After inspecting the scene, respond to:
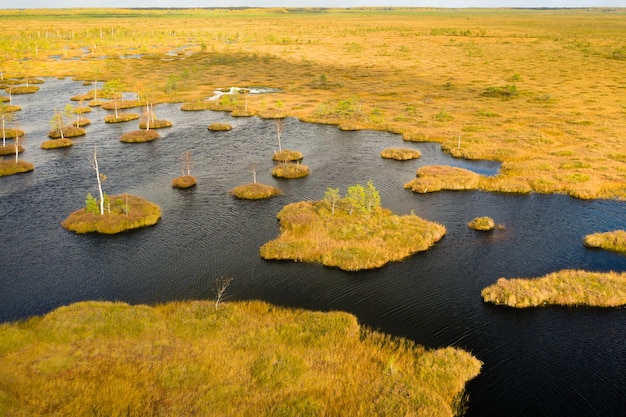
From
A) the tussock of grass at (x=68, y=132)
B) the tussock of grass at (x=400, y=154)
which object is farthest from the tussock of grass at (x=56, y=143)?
the tussock of grass at (x=400, y=154)

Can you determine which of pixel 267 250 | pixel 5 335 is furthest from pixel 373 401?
pixel 5 335

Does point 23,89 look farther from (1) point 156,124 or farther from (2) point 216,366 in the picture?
(2) point 216,366

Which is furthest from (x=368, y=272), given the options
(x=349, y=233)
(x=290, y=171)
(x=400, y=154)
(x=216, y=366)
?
(x=400, y=154)

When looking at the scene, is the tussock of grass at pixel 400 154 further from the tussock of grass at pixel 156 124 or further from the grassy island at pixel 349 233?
the tussock of grass at pixel 156 124

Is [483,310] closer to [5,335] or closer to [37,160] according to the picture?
[5,335]

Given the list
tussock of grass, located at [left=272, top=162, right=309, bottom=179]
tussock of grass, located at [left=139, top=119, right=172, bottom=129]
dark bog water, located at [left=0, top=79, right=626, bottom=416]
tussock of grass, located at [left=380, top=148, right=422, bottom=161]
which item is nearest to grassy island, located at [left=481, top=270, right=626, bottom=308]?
dark bog water, located at [left=0, top=79, right=626, bottom=416]
